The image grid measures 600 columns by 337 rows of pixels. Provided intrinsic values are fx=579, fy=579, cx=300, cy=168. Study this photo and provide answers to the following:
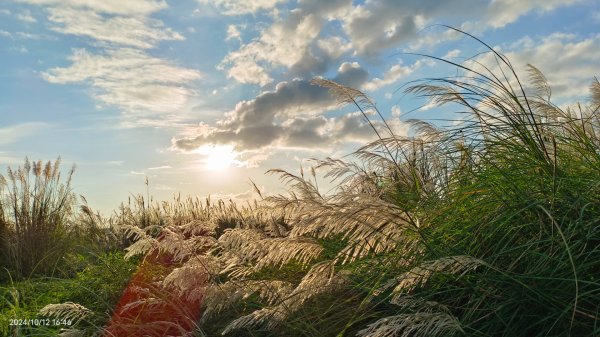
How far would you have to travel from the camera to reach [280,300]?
11.4 ft

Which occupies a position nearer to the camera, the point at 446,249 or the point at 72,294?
the point at 446,249

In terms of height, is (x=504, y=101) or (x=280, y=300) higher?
(x=504, y=101)

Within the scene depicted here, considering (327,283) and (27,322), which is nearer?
(327,283)

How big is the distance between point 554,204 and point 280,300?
5.43 ft

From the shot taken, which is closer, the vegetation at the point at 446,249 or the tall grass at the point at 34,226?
the vegetation at the point at 446,249

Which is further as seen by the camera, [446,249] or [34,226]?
[34,226]

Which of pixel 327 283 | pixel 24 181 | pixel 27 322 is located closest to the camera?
pixel 327 283

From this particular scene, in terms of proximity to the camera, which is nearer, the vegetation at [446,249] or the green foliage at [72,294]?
the vegetation at [446,249]

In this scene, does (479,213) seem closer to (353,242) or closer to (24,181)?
(353,242)

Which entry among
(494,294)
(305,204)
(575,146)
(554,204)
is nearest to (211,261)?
(305,204)

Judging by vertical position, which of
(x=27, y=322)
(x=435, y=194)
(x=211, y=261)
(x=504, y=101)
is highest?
(x=504, y=101)

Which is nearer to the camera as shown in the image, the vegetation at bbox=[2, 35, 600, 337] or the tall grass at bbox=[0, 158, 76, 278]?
the vegetation at bbox=[2, 35, 600, 337]

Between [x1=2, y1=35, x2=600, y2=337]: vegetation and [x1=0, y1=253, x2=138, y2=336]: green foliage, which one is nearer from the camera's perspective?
[x1=2, y1=35, x2=600, y2=337]: vegetation

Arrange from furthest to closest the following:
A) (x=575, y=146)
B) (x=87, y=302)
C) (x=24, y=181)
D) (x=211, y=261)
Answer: (x=24, y=181) < (x=87, y=302) < (x=211, y=261) < (x=575, y=146)
